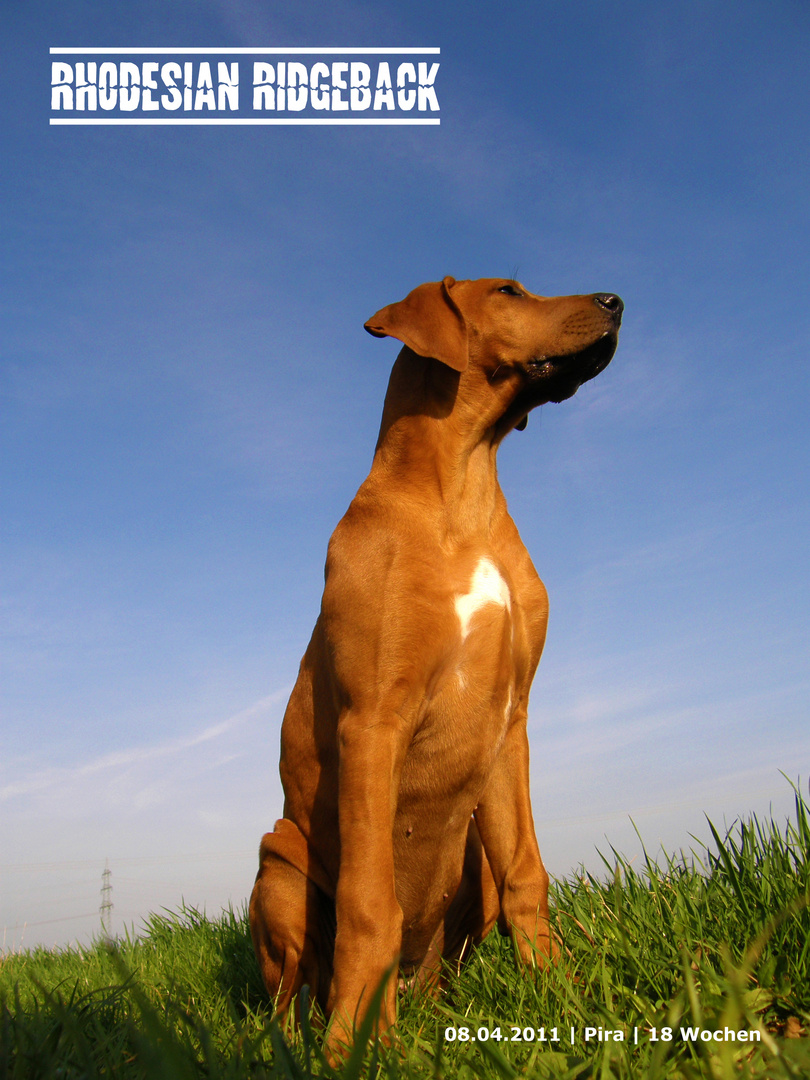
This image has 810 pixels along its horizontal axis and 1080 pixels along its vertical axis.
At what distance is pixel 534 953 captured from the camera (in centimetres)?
284

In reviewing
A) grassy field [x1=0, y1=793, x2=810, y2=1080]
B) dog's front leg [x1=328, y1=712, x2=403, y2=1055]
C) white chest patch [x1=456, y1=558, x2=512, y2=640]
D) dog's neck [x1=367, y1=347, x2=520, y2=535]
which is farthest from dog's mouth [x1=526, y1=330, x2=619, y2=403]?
grassy field [x1=0, y1=793, x2=810, y2=1080]

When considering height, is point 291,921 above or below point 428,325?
below

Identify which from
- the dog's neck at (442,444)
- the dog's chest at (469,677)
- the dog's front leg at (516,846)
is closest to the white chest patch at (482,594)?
the dog's chest at (469,677)

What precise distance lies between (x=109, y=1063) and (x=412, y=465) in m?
2.38

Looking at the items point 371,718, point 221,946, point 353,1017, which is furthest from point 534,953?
point 221,946

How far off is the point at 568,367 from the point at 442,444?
2.35 ft

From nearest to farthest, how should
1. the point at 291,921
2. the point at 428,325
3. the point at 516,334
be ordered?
1. the point at 291,921
2. the point at 428,325
3. the point at 516,334

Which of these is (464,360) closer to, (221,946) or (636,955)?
(636,955)

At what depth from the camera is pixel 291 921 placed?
3.28 metres

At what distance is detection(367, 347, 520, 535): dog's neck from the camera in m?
3.45

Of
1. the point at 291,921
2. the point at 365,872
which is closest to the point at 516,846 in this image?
the point at 365,872

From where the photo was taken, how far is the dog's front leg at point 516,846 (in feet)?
10.3

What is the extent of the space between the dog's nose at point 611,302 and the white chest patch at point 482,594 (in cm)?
134

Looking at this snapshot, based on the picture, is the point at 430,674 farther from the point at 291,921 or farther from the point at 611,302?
the point at 611,302
